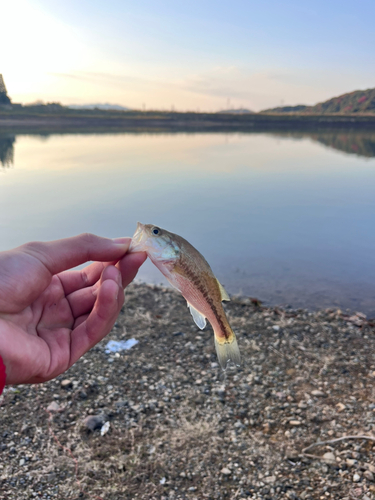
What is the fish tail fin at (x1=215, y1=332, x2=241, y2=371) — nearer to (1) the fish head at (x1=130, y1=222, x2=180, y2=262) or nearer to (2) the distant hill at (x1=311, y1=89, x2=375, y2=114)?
(1) the fish head at (x1=130, y1=222, x2=180, y2=262)

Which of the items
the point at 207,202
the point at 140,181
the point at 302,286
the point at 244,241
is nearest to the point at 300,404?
the point at 302,286

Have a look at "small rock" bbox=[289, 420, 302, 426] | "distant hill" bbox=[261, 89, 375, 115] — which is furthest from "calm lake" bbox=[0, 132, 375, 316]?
"distant hill" bbox=[261, 89, 375, 115]

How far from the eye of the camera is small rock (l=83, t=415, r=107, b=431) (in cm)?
494

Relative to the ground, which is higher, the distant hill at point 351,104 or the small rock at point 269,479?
the distant hill at point 351,104

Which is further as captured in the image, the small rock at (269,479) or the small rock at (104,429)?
the small rock at (104,429)

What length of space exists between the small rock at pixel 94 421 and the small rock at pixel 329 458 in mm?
2978

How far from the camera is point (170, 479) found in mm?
4312

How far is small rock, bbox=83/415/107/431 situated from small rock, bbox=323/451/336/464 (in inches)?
117

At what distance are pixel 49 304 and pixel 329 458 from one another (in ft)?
12.9

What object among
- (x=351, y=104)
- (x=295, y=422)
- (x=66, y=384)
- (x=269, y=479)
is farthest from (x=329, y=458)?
(x=351, y=104)

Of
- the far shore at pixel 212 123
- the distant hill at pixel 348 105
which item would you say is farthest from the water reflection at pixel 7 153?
the distant hill at pixel 348 105

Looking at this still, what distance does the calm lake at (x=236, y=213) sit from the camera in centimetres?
1106

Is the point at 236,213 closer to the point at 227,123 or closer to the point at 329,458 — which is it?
the point at 329,458

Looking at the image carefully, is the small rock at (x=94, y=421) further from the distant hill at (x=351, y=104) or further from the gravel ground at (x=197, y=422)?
the distant hill at (x=351, y=104)
